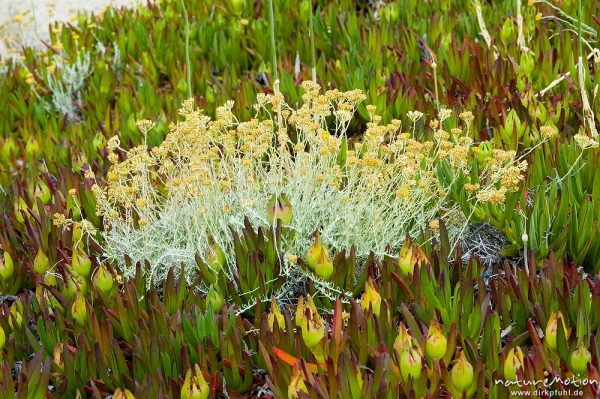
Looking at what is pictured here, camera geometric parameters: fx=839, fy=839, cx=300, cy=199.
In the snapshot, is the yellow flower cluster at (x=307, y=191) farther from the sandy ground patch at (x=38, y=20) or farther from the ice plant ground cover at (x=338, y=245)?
the sandy ground patch at (x=38, y=20)

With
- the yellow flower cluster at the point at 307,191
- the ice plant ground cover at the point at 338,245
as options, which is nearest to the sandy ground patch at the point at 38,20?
the ice plant ground cover at the point at 338,245

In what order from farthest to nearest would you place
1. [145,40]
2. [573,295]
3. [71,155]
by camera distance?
[145,40]
[71,155]
[573,295]

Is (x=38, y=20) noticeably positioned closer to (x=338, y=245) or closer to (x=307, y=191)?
(x=307, y=191)

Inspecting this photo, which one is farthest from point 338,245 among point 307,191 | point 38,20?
point 38,20

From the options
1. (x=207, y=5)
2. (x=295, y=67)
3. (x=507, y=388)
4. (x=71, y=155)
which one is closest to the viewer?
(x=507, y=388)

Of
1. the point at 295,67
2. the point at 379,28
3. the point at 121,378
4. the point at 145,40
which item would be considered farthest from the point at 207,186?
the point at 145,40

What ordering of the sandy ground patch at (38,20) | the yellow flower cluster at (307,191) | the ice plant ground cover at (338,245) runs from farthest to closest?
1. the sandy ground patch at (38,20)
2. the yellow flower cluster at (307,191)
3. the ice plant ground cover at (338,245)

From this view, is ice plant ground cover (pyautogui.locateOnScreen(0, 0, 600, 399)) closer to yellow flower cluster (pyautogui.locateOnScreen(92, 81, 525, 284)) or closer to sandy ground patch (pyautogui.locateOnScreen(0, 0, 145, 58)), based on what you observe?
yellow flower cluster (pyautogui.locateOnScreen(92, 81, 525, 284))

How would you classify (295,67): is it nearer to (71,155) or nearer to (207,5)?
(71,155)

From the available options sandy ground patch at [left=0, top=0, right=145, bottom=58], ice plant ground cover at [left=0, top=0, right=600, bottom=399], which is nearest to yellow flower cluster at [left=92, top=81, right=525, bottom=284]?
ice plant ground cover at [left=0, top=0, right=600, bottom=399]
